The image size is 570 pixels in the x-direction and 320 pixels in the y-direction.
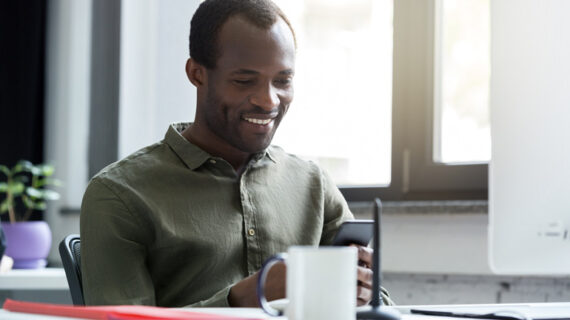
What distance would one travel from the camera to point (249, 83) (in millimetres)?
1427

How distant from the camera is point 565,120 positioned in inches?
39.6

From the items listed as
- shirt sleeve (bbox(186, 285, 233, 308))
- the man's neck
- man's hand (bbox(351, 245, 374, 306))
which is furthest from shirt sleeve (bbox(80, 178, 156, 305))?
man's hand (bbox(351, 245, 374, 306))

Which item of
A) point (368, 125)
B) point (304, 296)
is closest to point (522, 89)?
point (304, 296)

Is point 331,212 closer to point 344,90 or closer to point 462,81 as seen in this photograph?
point 462,81

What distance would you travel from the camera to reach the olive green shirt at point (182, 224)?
1.25 metres

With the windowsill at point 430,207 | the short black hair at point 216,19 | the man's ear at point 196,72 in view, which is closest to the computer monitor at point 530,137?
the short black hair at point 216,19

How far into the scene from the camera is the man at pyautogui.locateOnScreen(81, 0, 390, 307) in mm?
1270

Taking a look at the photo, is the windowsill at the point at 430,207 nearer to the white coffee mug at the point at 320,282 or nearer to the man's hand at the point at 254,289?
the man's hand at the point at 254,289

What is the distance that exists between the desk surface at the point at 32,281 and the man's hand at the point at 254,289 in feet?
3.70

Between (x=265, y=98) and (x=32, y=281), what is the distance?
42.8 inches

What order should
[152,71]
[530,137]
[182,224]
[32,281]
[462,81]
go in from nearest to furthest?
[530,137], [182,224], [32,281], [462,81], [152,71]

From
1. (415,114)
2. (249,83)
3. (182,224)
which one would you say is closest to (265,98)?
(249,83)

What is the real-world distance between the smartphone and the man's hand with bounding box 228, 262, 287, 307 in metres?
0.11

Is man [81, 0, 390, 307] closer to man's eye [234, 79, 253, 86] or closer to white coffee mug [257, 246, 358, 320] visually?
man's eye [234, 79, 253, 86]
